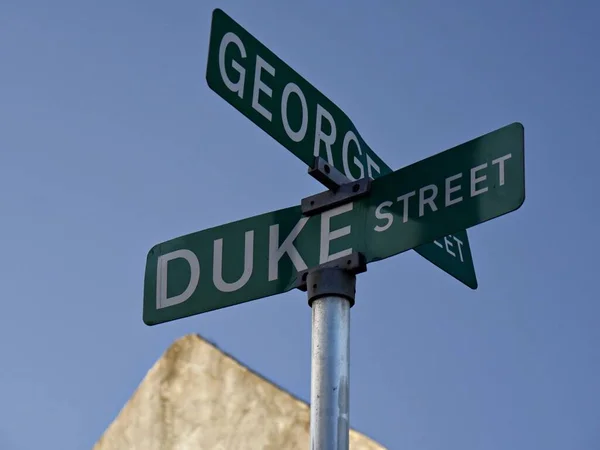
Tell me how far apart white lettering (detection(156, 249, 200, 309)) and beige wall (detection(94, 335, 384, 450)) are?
3.67 m

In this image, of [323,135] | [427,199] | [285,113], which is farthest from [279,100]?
[427,199]

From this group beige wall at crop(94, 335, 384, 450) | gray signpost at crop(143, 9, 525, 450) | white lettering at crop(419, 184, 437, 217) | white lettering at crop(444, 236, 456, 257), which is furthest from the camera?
beige wall at crop(94, 335, 384, 450)

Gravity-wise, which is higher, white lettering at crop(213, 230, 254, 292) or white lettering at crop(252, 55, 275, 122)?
white lettering at crop(252, 55, 275, 122)

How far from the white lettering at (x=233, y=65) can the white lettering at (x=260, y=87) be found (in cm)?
4

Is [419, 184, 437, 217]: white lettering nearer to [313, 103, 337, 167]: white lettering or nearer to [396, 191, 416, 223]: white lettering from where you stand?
[396, 191, 416, 223]: white lettering

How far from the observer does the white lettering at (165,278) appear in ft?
11.8

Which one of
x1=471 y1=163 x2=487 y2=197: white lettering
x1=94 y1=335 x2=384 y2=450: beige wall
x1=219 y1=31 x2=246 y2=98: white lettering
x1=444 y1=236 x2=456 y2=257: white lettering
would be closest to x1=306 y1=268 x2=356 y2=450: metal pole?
x1=471 y1=163 x2=487 y2=197: white lettering

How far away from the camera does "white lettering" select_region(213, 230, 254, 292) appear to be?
138 inches

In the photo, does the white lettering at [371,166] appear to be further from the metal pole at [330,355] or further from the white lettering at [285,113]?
the metal pole at [330,355]

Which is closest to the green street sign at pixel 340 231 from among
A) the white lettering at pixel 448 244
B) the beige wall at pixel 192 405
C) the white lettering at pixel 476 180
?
the white lettering at pixel 476 180

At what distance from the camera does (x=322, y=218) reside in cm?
347

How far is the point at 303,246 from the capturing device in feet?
11.3

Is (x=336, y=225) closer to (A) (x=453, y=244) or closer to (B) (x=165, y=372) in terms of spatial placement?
(A) (x=453, y=244)

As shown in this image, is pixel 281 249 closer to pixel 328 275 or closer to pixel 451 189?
pixel 328 275
